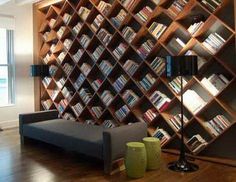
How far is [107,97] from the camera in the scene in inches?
188

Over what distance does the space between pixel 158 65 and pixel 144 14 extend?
33.6 inches

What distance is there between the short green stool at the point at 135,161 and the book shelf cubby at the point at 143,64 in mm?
1015

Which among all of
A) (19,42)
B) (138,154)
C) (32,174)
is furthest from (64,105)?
(138,154)

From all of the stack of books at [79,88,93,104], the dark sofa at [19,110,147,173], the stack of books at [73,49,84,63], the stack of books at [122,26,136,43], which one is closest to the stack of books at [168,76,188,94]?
the dark sofa at [19,110,147,173]

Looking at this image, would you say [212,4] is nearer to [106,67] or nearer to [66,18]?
[106,67]

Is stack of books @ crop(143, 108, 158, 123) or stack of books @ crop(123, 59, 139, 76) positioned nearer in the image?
stack of books @ crop(143, 108, 158, 123)

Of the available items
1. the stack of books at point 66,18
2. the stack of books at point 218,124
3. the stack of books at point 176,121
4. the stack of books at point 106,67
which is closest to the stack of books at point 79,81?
the stack of books at point 106,67

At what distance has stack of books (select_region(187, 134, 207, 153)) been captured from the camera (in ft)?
12.1

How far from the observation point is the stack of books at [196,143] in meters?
3.69

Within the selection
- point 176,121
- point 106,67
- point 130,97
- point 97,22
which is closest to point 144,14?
point 97,22

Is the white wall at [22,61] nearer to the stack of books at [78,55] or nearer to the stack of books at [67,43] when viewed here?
the stack of books at [67,43]

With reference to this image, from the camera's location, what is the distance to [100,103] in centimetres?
514

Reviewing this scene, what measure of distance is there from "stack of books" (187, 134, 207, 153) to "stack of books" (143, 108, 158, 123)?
2.14ft

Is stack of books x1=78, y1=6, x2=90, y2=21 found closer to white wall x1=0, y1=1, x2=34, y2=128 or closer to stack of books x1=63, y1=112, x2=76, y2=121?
white wall x1=0, y1=1, x2=34, y2=128
